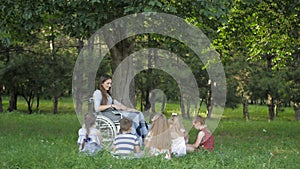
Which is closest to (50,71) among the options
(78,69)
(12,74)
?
(12,74)

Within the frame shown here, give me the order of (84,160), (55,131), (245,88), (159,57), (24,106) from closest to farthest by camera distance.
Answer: (84,160) < (55,131) < (159,57) < (245,88) < (24,106)

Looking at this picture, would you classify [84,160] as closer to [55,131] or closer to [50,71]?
[55,131]

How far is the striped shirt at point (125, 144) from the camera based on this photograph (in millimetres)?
7531

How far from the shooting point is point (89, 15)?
33.5 feet

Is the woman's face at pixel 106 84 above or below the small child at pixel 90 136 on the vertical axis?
above

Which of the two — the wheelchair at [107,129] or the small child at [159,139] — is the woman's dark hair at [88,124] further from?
the small child at [159,139]

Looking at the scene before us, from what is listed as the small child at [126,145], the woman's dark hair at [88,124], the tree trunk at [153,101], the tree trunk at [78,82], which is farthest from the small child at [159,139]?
the tree trunk at [153,101]

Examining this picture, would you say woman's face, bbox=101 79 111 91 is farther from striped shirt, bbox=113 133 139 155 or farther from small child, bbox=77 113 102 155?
striped shirt, bbox=113 133 139 155

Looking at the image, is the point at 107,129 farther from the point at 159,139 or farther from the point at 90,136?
the point at 159,139

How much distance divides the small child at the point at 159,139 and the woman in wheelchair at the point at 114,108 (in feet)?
3.69

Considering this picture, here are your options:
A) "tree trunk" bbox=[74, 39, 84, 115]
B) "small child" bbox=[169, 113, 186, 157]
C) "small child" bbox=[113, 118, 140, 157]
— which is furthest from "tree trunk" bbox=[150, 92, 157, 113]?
"small child" bbox=[113, 118, 140, 157]

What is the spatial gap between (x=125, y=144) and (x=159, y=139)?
57 centimetres

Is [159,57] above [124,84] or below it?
above

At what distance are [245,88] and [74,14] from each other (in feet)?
56.7
